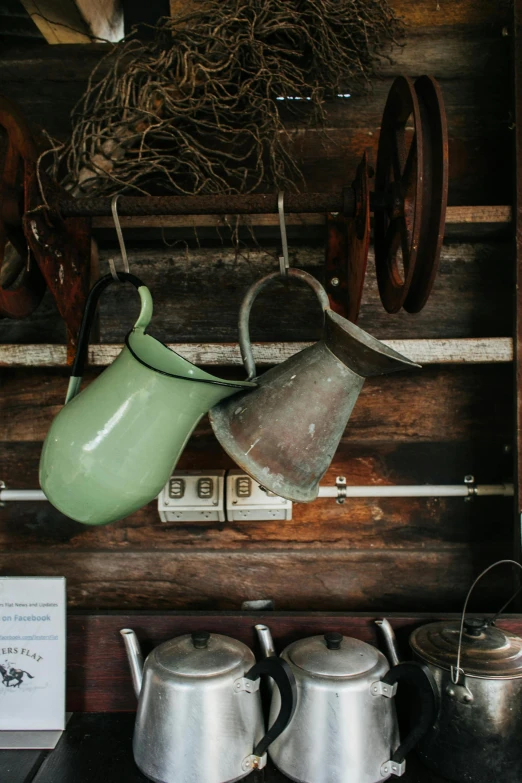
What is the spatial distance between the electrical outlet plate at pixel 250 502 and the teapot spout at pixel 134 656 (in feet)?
1.00

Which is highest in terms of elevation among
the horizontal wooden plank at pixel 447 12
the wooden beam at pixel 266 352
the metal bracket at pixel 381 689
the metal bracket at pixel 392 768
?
the horizontal wooden plank at pixel 447 12

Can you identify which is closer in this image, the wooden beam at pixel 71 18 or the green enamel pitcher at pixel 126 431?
the green enamel pitcher at pixel 126 431

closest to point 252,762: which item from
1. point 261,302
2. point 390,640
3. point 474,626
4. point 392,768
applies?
point 392,768

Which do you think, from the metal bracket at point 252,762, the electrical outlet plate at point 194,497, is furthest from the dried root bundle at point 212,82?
the metal bracket at point 252,762

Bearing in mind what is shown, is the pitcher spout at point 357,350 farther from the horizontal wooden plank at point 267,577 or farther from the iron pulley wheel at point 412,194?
the horizontal wooden plank at point 267,577

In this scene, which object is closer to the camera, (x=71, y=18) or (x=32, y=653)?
(x=32, y=653)

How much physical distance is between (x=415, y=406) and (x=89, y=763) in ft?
3.06

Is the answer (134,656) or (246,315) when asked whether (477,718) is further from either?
(246,315)

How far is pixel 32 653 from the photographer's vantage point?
44.6 inches

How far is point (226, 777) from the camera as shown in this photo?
0.94m

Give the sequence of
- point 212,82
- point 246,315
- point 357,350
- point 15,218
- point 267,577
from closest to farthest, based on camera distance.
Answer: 1. point 357,350
2. point 246,315
3. point 15,218
4. point 212,82
5. point 267,577

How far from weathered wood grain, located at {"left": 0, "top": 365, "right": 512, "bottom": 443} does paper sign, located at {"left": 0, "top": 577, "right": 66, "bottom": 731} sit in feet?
1.18

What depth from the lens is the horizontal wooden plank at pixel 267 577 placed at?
4.33 ft

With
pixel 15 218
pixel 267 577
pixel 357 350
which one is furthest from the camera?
pixel 267 577
